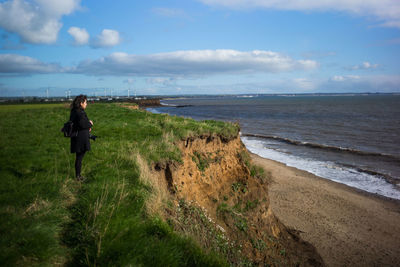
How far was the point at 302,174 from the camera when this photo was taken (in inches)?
795

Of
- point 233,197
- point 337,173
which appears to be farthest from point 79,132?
point 337,173

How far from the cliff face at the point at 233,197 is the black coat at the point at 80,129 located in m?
2.48

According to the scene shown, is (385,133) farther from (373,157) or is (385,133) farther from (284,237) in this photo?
(284,237)

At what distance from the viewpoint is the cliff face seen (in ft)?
27.1

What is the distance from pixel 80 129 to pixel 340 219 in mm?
14122

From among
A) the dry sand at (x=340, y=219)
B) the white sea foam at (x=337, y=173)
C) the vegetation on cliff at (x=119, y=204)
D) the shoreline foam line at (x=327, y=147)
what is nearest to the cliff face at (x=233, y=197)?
the vegetation on cliff at (x=119, y=204)

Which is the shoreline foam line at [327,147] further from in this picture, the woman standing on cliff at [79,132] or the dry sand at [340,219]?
the woman standing on cliff at [79,132]

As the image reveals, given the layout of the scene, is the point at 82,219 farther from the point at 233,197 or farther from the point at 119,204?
the point at 233,197

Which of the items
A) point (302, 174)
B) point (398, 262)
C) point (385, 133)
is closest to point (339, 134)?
point (385, 133)

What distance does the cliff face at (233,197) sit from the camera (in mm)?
8258

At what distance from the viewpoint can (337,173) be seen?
20.5m

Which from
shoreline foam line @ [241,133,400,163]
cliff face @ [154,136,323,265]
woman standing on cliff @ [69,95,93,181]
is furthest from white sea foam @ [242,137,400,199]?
woman standing on cliff @ [69,95,93,181]

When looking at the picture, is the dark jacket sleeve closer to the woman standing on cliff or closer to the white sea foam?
the woman standing on cliff

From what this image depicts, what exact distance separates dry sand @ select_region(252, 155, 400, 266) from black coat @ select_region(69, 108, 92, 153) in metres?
10.6
